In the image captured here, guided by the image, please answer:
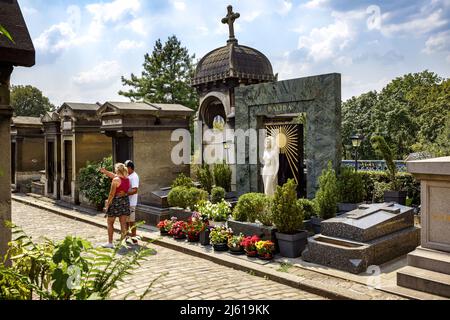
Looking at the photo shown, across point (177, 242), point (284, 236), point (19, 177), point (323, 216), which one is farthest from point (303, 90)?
point (19, 177)

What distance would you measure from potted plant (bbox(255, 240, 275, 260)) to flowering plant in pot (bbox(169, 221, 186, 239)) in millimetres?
2600

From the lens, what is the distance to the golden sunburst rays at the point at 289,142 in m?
12.3

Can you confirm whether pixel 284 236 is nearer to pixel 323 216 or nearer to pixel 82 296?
pixel 323 216

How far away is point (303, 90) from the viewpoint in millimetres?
11055

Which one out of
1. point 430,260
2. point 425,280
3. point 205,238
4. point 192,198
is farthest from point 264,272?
point 192,198

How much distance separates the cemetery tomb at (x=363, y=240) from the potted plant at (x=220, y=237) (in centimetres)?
190

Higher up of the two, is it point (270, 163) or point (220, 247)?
point (270, 163)

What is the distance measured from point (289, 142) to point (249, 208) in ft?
13.6

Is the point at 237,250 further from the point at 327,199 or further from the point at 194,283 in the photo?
the point at 327,199

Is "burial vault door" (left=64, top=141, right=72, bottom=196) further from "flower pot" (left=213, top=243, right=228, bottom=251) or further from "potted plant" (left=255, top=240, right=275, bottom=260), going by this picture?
"potted plant" (left=255, top=240, right=275, bottom=260)

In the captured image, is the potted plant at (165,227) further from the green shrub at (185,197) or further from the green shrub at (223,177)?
the green shrub at (223,177)

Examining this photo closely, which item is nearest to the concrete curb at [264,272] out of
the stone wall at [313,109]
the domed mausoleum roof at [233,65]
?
the stone wall at [313,109]

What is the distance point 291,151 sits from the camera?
12461 mm
